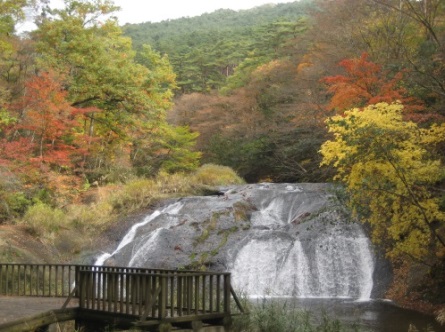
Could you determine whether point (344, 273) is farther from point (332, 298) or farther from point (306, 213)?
point (306, 213)

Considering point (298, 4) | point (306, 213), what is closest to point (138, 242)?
point (306, 213)

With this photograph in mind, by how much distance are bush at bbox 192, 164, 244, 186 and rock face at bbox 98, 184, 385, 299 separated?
4.64 meters

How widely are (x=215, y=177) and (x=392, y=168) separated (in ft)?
49.0

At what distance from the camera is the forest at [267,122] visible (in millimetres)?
14531

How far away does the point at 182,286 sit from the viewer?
9.92m

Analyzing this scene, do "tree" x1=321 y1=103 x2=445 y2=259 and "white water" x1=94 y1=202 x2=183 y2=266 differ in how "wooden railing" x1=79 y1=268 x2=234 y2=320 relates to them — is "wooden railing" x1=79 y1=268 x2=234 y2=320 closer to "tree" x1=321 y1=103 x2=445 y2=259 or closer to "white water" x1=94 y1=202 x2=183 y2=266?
"tree" x1=321 y1=103 x2=445 y2=259

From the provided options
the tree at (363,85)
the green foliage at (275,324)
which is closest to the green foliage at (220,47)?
the tree at (363,85)

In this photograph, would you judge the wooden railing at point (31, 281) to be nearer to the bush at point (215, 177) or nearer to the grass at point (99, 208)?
the grass at point (99, 208)

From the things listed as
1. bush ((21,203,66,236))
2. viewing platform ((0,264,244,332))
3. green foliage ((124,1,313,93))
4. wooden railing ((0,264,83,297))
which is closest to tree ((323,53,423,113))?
bush ((21,203,66,236))

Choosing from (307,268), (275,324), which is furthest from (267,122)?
(275,324)

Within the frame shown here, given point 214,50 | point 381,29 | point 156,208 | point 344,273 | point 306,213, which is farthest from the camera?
point 214,50

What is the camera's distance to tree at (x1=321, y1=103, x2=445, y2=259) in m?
13.7

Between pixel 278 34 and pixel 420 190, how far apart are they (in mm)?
33793

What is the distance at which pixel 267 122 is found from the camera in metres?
33.9
